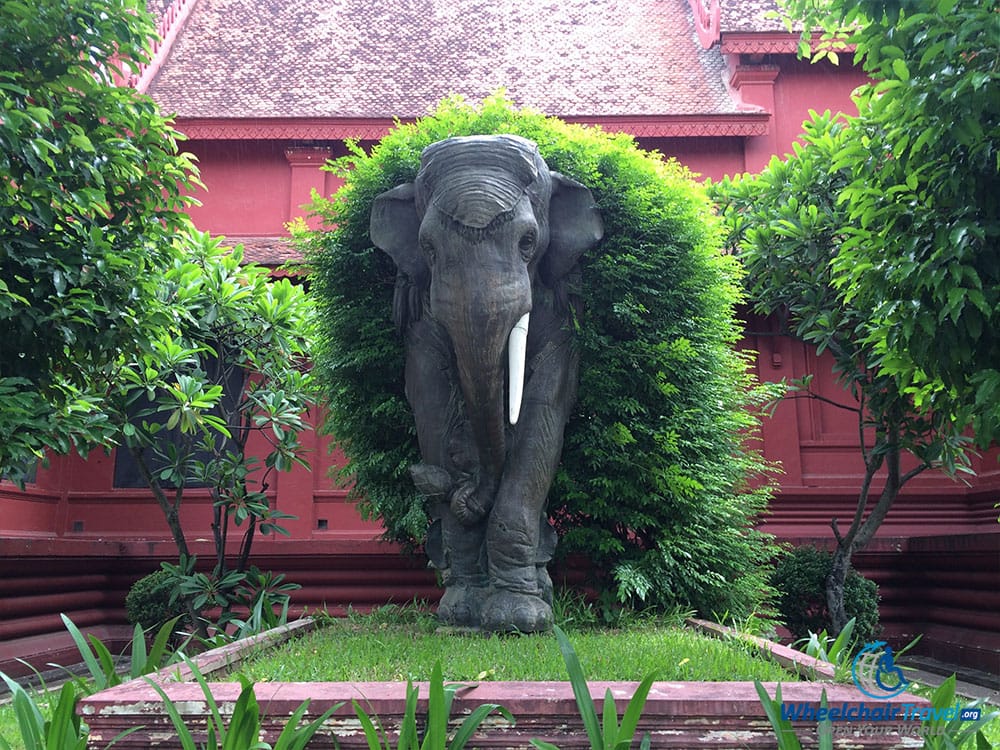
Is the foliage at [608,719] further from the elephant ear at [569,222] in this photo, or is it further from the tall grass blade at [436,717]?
the elephant ear at [569,222]

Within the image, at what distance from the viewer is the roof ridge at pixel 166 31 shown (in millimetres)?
11242

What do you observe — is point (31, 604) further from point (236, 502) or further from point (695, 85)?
point (695, 85)

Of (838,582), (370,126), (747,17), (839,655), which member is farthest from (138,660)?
(747,17)

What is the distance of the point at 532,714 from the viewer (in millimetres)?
1920

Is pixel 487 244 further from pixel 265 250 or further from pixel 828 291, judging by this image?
pixel 265 250

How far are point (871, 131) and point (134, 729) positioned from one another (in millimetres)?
3513

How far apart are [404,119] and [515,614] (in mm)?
8342

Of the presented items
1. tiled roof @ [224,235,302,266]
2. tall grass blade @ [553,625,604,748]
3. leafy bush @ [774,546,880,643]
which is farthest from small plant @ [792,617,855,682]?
tiled roof @ [224,235,302,266]

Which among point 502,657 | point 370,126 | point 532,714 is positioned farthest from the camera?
point 370,126

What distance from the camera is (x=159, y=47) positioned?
1173cm

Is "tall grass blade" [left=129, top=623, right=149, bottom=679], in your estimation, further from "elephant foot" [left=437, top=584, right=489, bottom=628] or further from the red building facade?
the red building facade

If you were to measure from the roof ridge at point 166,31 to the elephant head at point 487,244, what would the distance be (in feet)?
30.5

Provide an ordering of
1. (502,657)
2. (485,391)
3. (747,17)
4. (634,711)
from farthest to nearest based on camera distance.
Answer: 1. (747,17)
2. (485,391)
3. (502,657)
4. (634,711)

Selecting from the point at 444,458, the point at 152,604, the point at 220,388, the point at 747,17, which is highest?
the point at 747,17
